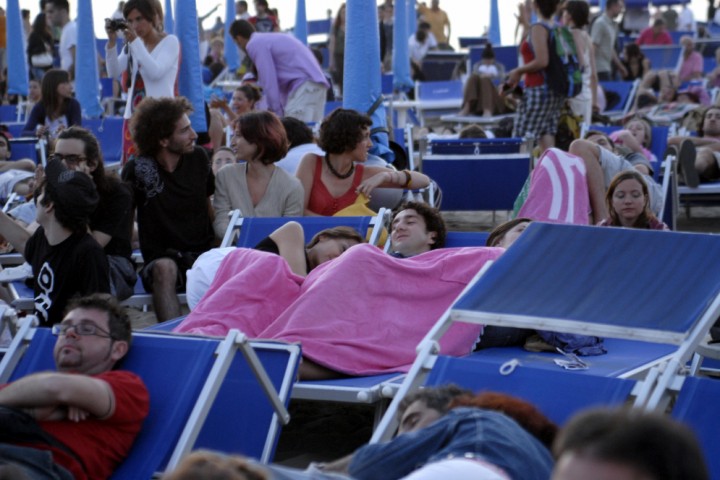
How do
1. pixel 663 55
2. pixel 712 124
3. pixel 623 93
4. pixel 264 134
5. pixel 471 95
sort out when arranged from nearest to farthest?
pixel 264 134, pixel 712 124, pixel 623 93, pixel 471 95, pixel 663 55

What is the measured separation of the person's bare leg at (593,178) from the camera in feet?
23.0

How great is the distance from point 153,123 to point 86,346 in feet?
7.71

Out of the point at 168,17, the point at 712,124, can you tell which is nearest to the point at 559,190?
the point at 712,124

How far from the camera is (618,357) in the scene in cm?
466

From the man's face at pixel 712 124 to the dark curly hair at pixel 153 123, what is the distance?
5.68m

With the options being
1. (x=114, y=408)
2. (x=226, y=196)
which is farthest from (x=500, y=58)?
(x=114, y=408)

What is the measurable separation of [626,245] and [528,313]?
1.66 ft

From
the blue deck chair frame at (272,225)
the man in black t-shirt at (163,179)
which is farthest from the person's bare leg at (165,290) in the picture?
the blue deck chair frame at (272,225)

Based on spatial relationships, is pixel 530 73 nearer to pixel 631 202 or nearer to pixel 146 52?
pixel 146 52

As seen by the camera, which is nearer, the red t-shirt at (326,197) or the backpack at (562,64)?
the red t-shirt at (326,197)

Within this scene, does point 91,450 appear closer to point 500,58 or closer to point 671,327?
point 671,327

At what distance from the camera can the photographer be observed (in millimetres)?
7445

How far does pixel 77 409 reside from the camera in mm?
3535

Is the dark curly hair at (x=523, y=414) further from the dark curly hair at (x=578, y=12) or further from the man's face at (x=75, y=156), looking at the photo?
the dark curly hair at (x=578, y=12)
